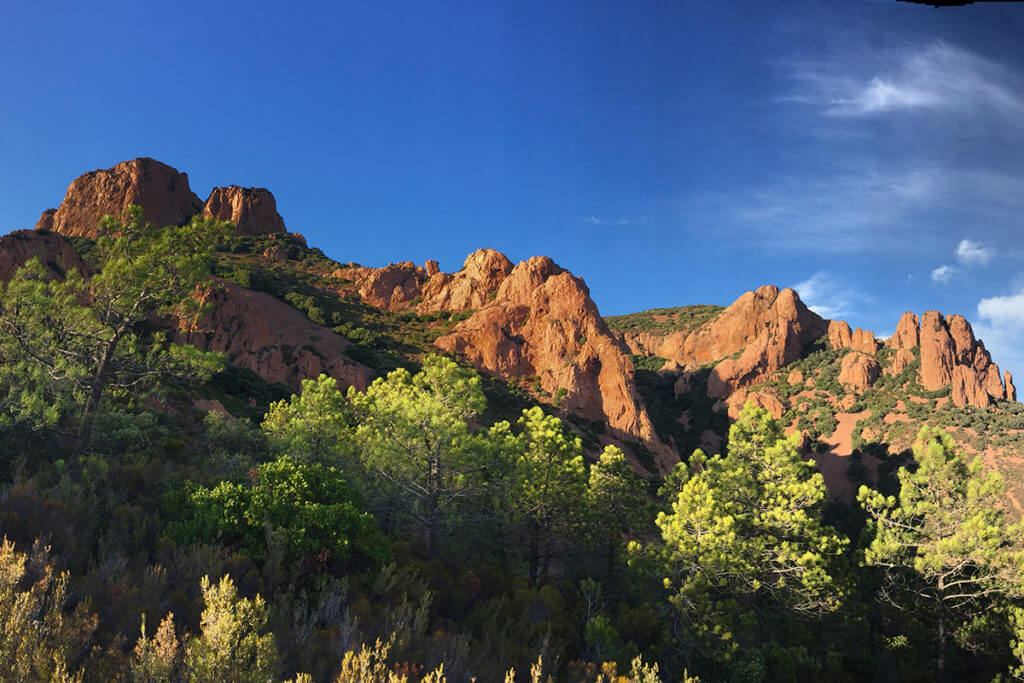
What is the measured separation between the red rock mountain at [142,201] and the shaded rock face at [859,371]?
98.0 meters

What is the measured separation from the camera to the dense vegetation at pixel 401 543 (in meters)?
6.62

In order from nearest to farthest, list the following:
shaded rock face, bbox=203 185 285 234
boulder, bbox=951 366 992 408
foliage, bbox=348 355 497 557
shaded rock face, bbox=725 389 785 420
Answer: foliage, bbox=348 355 497 557
boulder, bbox=951 366 992 408
shaded rock face, bbox=725 389 785 420
shaded rock face, bbox=203 185 285 234

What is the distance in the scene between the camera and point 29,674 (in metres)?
4.52

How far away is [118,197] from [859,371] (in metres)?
119

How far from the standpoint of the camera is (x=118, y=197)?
79.1 metres

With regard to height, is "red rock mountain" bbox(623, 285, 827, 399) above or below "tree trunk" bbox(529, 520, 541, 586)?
above

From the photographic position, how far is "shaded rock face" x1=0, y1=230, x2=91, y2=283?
109ft

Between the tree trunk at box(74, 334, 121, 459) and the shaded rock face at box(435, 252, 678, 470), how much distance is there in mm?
45068

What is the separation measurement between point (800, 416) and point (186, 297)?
3163 inches

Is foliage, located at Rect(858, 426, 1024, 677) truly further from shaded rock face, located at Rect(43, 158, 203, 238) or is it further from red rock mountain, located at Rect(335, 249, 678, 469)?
shaded rock face, located at Rect(43, 158, 203, 238)

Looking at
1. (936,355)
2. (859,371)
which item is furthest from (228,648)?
(936,355)

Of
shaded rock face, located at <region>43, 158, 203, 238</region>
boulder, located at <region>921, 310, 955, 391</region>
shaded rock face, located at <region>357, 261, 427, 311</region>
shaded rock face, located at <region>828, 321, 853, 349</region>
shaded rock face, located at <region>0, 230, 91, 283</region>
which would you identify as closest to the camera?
shaded rock face, located at <region>0, 230, 91, 283</region>

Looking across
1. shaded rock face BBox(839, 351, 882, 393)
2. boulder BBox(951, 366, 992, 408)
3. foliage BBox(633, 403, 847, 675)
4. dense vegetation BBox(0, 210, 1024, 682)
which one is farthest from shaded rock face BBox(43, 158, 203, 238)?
boulder BBox(951, 366, 992, 408)

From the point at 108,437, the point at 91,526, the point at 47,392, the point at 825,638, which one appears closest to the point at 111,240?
the point at 47,392
